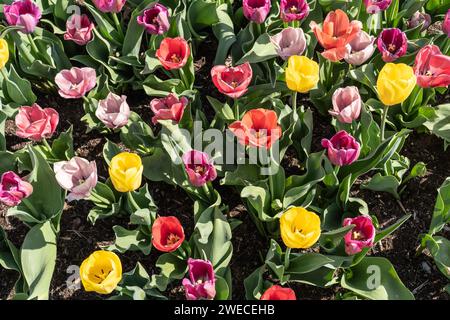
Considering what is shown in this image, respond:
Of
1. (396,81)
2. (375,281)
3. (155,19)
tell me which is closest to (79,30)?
(155,19)

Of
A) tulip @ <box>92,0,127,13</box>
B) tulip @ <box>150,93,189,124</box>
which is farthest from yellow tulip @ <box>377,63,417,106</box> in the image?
tulip @ <box>92,0,127,13</box>

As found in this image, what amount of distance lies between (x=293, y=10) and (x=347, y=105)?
1.67ft

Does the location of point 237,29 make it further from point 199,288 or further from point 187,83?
point 199,288

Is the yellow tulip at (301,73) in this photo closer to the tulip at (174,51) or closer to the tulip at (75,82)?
the tulip at (174,51)

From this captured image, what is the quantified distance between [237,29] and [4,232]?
146 centimetres

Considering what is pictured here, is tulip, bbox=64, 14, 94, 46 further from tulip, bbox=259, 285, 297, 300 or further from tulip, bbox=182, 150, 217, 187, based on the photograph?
tulip, bbox=259, 285, 297, 300

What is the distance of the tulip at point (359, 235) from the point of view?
6.40ft

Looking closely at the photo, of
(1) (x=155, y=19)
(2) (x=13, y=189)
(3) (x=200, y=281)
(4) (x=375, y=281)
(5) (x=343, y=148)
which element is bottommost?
(4) (x=375, y=281)

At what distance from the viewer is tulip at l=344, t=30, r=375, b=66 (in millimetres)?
2330

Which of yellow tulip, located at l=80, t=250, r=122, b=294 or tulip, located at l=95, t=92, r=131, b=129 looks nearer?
yellow tulip, located at l=80, t=250, r=122, b=294

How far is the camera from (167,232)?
2035 mm

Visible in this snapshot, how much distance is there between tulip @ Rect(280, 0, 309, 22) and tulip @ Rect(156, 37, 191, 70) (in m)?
0.42

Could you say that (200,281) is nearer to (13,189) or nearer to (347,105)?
(13,189)

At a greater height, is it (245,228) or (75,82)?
(75,82)
